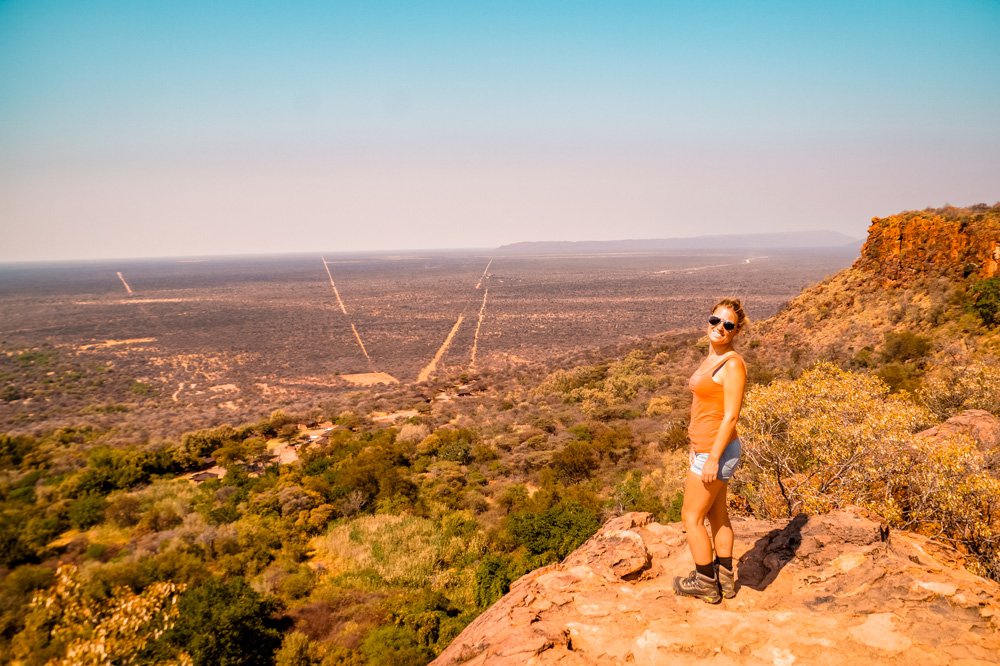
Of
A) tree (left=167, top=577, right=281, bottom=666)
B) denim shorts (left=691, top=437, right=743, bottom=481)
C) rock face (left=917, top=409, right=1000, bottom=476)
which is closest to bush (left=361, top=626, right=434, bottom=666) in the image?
tree (left=167, top=577, right=281, bottom=666)

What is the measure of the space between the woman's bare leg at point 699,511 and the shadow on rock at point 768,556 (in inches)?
31.6

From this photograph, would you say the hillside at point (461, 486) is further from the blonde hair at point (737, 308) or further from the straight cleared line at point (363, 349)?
the straight cleared line at point (363, 349)

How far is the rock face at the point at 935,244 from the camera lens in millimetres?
18859

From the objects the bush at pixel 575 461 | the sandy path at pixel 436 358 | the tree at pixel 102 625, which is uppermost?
the tree at pixel 102 625

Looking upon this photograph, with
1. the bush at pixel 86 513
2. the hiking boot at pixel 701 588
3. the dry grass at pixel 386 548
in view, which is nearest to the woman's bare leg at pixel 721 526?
the hiking boot at pixel 701 588

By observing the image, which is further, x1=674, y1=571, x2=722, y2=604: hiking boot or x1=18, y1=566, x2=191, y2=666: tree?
x1=18, y1=566, x2=191, y2=666: tree

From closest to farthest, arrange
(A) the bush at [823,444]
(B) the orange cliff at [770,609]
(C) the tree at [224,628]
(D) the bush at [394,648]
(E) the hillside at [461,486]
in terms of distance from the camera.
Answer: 1. (B) the orange cliff at [770,609]
2. (A) the bush at [823,444]
3. (E) the hillside at [461,486]
4. (C) the tree at [224,628]
5. (D) the bush at [394,648]

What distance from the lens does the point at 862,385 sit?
849 cm

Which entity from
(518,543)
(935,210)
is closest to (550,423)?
(518,543)

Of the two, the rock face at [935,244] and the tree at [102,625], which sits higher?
the rock face at [935,244]

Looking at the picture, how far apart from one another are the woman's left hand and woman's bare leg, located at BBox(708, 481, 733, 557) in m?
0.29

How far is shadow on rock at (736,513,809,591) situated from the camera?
14.7 ft

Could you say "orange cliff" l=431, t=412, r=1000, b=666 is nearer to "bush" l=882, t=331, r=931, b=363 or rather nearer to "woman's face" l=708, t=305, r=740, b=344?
"woman's face" l=708, t=305, r=740, b=344

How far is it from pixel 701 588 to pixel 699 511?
28.2 inches
